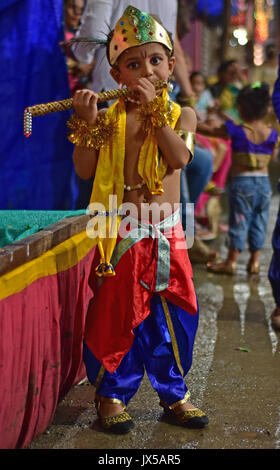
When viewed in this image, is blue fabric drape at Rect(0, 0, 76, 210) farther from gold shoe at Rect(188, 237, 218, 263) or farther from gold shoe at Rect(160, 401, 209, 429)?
gold shoe at Rect(160, 401, 209, 429)

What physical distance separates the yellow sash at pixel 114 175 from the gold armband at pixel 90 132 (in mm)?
23

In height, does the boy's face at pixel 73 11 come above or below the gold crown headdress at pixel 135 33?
above

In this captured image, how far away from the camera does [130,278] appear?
2.15m

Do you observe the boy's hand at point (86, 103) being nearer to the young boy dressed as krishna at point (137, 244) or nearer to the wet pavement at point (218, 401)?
the young boy dressed as krishna at point (137, 244)

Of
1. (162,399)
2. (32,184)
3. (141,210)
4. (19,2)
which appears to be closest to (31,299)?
(141,210)

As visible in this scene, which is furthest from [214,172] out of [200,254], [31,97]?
[31,97]

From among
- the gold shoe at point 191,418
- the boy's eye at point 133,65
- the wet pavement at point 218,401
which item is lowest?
the wet pavement at point 218,401

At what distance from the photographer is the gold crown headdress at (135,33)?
7.00 ft

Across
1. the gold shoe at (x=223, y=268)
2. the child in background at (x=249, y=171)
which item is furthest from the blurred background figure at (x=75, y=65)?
the gold shoe at (x=223, y=268)

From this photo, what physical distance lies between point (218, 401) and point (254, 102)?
2.71 meters

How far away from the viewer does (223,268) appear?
470 cm

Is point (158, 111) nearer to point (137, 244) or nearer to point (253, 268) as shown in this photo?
point (137, 244)

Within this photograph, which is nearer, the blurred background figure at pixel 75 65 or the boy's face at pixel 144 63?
the boy's face at pixel 144 63
